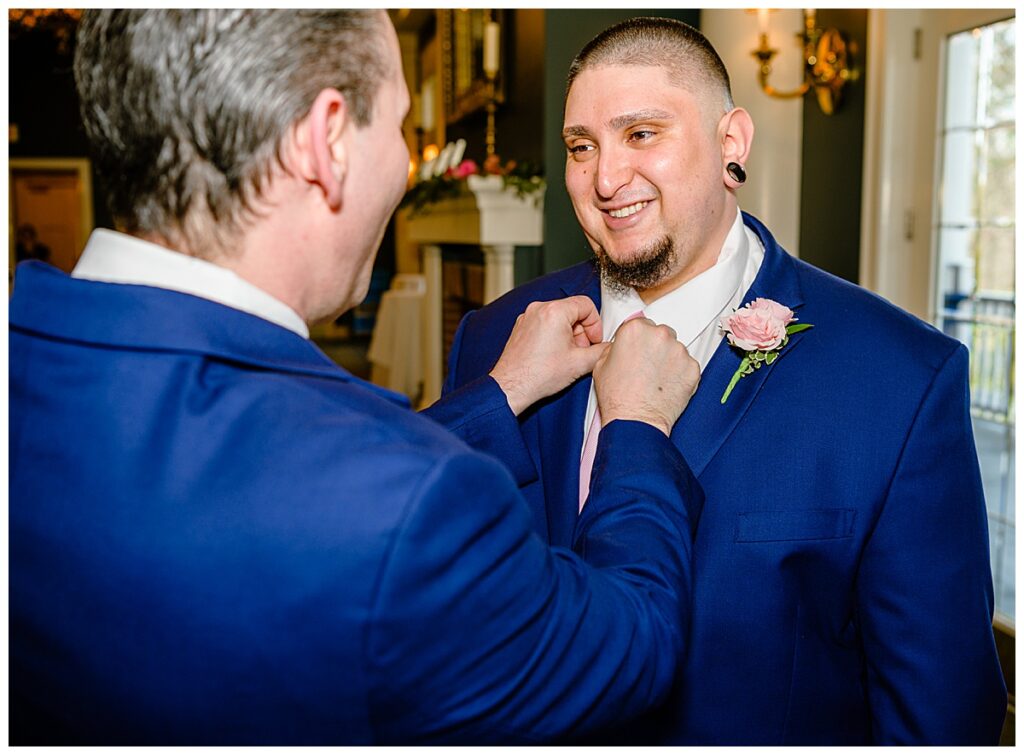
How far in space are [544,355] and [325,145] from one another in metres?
0.70

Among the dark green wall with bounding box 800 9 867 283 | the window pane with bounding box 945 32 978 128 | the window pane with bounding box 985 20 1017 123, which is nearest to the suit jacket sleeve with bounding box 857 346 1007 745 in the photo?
the window pane with bounding box 985 20 1017 123

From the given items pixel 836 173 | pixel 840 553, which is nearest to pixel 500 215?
pixel 836 173

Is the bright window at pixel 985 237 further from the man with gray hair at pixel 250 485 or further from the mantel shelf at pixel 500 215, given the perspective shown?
the man with gray hair at pixel 250 485

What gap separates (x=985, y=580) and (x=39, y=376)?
1.29 m

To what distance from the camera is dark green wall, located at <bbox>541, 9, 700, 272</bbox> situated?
4.91 m

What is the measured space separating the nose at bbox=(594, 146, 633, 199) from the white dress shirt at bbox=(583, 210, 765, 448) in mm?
209

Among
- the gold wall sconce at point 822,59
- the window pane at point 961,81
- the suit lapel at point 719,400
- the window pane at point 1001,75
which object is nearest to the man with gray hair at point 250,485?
the suit lapel at point 719,400

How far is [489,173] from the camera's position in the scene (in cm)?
493

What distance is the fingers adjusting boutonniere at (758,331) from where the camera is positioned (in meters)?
1.41

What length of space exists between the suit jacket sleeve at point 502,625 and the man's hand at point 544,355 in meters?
0.53

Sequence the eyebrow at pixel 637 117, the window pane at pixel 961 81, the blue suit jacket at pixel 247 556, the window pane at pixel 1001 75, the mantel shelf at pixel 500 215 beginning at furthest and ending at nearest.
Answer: the mantel shelf at pixel 500 215 < the window pane at pixel 961 81 < the window pane at pixel 1001 75 < the eyebrow at pixel 637 117 < the blue suit jacket at pixel 247 556

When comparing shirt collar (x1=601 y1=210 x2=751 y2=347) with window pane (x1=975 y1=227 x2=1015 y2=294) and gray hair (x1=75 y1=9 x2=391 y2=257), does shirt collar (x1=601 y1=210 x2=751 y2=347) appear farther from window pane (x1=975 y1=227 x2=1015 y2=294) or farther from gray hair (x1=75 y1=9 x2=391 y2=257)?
window pane (x1=975 y1=227 x2=1015 y2=294)

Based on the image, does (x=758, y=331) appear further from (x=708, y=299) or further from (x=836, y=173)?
(x=836, y=173)

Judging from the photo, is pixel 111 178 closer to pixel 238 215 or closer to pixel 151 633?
pixel 238 215
